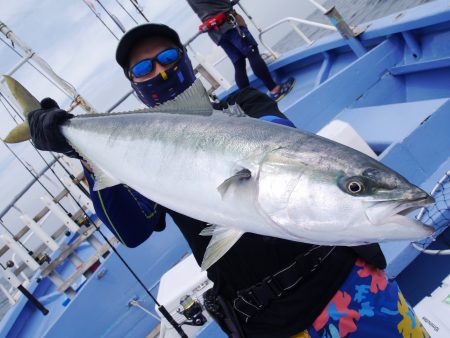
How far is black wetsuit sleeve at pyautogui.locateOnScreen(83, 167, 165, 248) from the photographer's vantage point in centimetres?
205

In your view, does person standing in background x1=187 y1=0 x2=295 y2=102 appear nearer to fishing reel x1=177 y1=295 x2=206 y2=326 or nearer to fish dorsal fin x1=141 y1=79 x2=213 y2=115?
fishing reel x1=177 y1=295 x2=206 y2=326

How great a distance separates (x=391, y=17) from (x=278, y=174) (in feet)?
16.8

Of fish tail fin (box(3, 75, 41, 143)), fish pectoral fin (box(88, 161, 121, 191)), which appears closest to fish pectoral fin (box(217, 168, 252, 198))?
fish pectoral fin (box(88, 161, 121, 191))

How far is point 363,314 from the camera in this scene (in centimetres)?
166

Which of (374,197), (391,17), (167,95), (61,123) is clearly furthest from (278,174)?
(391,17)

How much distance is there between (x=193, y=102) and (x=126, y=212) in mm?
822

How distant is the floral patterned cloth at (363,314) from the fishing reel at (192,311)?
1386 millimetres

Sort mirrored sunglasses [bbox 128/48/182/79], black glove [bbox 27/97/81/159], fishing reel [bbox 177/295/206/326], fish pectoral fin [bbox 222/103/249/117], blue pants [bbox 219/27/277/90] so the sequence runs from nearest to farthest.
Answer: fish pectoral fin [bbox 222/103/249/117], mirrored sunglasses [bbox 128/48/182/79], black glove [bbox 27/97/81/159], fishing reel [bbox 177/295/206/326], blue pants [bbox 219/27/277/90]

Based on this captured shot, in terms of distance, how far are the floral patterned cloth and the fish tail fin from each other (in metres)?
2.29

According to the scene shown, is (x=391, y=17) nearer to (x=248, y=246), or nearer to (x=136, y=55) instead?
(x=136, y=55)

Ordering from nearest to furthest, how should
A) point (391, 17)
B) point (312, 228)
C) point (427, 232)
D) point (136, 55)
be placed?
1. point (427, 232)
2. point (312, 228)
3. point (136, 55)
4. point (391, 17)

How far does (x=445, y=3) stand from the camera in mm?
4195

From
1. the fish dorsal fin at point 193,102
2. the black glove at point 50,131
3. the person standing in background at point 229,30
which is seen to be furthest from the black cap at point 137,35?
the person standing in background at point 229,30

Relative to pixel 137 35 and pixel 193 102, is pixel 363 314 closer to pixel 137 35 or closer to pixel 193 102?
pixel 193 102
